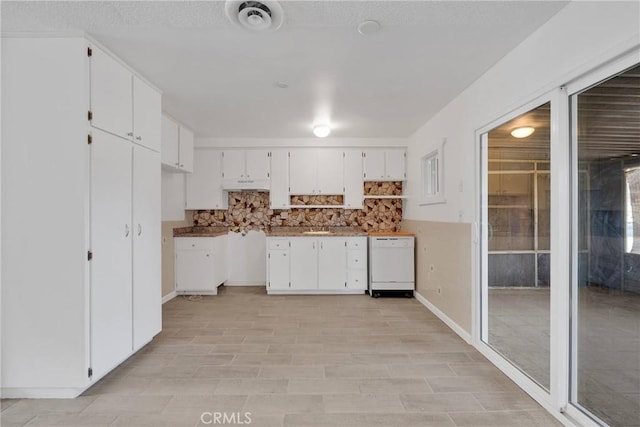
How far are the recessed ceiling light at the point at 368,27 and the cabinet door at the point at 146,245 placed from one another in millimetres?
1963

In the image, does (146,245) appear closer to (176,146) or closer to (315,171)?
(176,146)

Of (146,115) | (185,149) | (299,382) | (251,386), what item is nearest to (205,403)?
(251,386)

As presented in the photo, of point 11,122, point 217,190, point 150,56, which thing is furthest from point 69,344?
point 217,190

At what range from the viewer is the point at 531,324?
112 inches

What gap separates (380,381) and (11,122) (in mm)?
2980

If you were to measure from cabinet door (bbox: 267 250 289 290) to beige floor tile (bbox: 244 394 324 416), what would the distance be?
258 centimetres

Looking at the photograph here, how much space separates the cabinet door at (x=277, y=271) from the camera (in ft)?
15.4

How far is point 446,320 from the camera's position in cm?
343

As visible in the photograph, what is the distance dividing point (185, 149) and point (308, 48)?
2749 millimetres

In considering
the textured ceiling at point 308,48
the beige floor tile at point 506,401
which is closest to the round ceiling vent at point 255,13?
the textured ceiling at point 308,48

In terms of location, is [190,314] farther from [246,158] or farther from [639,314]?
[639,314]

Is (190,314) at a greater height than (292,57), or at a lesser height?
lesser

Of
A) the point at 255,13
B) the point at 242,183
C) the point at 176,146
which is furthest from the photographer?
the point at 242,183

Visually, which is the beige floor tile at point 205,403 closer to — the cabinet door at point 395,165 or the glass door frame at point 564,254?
the glass door frame at point 564,254
